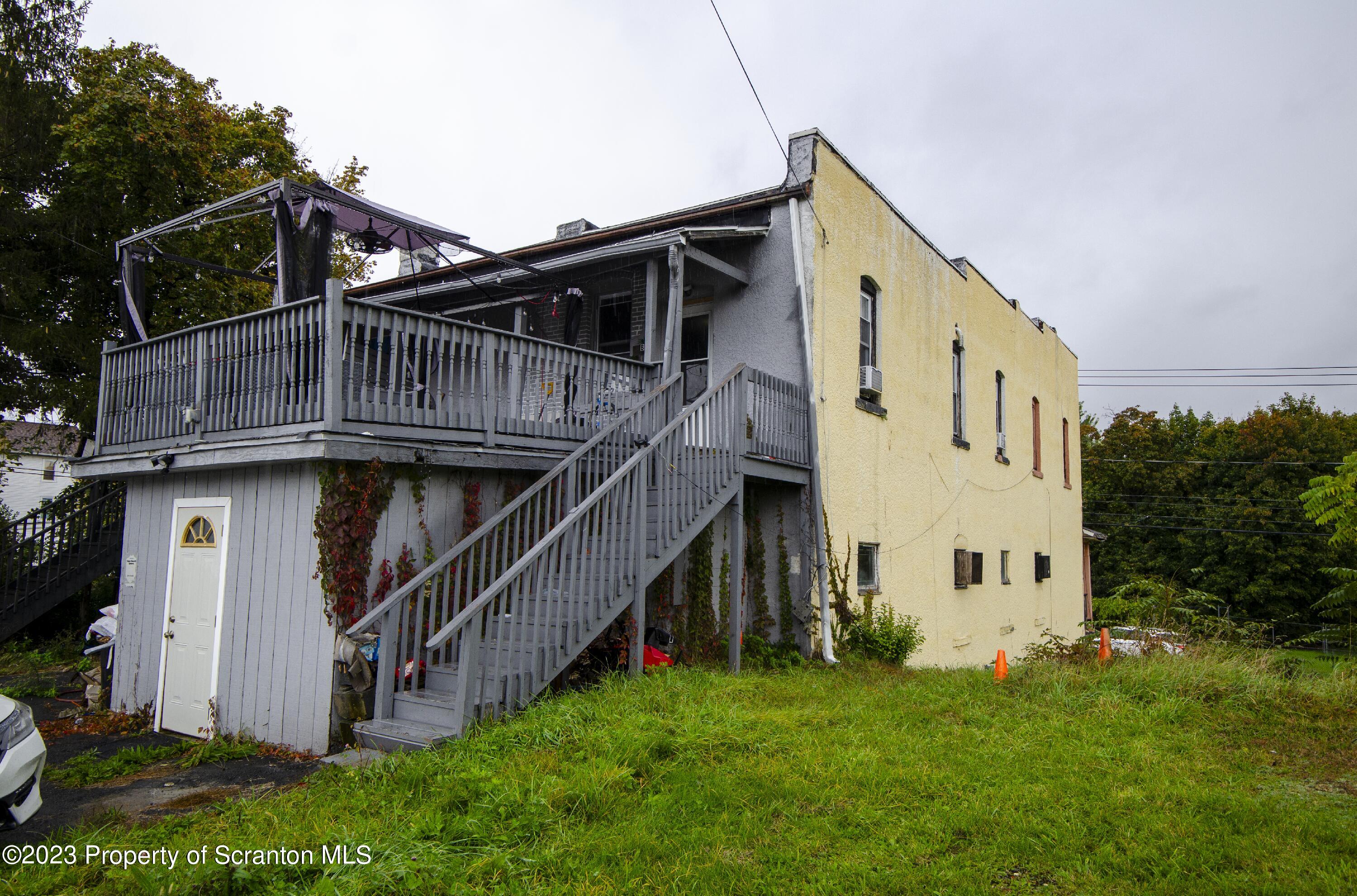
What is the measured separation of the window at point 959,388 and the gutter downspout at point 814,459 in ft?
17.9

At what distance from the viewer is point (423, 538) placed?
809 cm

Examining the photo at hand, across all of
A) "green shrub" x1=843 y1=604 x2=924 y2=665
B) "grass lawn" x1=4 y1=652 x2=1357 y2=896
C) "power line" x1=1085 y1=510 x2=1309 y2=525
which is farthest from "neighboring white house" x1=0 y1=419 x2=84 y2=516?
"power line" x1=1085 y1=510 x2=1309 y2=525

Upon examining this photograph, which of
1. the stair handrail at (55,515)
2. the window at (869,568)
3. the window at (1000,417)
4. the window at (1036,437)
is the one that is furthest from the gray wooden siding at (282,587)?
the window at (1036,437)

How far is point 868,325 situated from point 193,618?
30.4 feet

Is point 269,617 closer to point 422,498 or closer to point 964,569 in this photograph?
point 422,498

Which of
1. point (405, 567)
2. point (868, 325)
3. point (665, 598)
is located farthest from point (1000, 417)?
point (405, 567)

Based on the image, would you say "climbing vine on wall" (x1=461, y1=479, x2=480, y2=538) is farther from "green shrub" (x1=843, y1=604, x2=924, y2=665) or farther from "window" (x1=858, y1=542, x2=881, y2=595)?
"window" (x1=858, y1=542, x2=881, y2=595)

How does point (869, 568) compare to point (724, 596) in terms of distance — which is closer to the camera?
point (724, 596)

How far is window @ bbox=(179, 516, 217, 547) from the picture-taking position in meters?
8.63

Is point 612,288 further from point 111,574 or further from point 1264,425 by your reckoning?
point 1264,425

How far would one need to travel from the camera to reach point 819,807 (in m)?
4.91

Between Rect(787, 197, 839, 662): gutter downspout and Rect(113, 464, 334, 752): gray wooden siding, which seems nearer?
Rect(113, 464, 334, 752): gray wooden siding

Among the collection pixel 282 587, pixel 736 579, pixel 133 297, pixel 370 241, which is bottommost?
pixel 282 587

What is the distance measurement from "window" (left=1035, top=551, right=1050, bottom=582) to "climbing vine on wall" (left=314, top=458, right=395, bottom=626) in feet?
50.8
